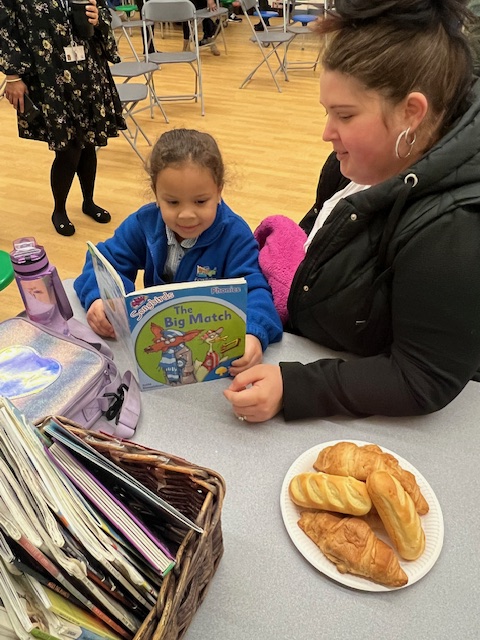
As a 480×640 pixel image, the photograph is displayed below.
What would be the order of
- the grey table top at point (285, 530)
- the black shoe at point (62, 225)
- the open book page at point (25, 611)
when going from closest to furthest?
the open book page at point (25, 611), the grey table top at point (285, 530), the black shoe at point (62, 225)

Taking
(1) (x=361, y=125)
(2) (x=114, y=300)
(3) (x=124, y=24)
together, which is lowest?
(3) (x=124, y=24)

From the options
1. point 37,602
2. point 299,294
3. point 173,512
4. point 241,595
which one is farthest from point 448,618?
point 299,294

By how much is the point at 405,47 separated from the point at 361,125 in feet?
0.40

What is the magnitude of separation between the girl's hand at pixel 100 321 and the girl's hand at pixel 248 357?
0.91ft

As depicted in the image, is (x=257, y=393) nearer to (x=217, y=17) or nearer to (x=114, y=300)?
(x=114, y=300)

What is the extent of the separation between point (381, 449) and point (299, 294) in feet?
1.14

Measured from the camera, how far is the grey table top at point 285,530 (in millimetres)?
617

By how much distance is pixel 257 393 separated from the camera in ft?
2.73

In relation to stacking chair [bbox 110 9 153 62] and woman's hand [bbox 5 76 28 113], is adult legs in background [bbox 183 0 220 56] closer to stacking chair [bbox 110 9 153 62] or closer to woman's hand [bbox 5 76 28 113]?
stacking chair [bbox 110 9 153 62]

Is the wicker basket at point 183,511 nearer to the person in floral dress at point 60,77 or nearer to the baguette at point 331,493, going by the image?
the baguette at point 331,493

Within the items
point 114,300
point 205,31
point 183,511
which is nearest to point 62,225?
point 114,300

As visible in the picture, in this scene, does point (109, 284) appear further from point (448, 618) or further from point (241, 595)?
point (448, 618)

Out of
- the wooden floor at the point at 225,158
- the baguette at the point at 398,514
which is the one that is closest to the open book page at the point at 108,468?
the baguette at the point at 398,514

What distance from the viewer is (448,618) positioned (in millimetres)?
620
